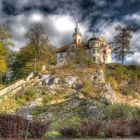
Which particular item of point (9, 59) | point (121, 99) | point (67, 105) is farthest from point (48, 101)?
point (9, 59)

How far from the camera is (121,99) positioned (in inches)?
1797

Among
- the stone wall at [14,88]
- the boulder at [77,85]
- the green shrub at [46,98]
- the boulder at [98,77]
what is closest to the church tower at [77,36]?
the boulder at [98,77]

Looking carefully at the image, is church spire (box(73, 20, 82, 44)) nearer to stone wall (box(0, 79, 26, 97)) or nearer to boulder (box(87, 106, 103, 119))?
stone wall (box(0, 79, 26, 97))

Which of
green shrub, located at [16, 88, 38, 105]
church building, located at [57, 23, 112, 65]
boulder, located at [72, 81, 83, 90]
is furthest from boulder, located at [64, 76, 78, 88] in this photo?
church building, located at [57, 23, 112, 65]

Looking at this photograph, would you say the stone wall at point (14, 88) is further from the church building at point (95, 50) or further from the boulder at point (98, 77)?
the church building at point (95, 50)

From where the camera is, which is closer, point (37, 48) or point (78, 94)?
point (78, 94)

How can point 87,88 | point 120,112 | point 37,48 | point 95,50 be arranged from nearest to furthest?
1. point 120,112
2. point 87,88
3. point 37,48
4. point 95,50

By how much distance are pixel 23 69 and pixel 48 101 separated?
17900 mm

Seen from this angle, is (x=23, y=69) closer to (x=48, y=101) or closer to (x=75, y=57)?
(x=75, y=57)

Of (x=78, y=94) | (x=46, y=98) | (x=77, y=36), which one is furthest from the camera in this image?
(x=77, y=36)

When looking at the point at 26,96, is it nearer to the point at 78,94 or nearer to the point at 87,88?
the point at 78,94

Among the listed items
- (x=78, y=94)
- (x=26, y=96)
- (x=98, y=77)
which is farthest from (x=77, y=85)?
(x=26, y=96)

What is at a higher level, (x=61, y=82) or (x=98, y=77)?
(x=98, y=77)

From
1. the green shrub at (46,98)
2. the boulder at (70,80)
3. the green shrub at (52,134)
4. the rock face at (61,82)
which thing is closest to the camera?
the green shrub at (52,134)
